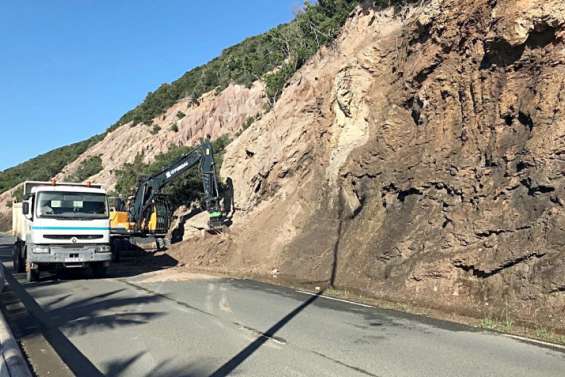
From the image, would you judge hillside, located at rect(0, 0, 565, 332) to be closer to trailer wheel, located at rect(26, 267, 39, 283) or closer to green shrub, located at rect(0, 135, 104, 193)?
trailer wheel, located at rect(26, 267, 39, 283)

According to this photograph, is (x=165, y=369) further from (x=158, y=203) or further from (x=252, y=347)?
(x=158, y=203)

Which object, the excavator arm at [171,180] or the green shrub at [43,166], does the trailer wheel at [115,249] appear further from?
the green shrub at [43,166]

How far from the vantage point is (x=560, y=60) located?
44.5 ft

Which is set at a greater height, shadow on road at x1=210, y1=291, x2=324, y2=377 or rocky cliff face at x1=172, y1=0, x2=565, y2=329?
rocky cliff face at x1=172, y1=0, x2=565, y2=329

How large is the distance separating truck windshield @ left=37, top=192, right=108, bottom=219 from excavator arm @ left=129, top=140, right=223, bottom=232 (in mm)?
7984

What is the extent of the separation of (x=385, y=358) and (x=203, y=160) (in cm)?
1888

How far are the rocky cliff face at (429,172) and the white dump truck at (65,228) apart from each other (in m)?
5.71

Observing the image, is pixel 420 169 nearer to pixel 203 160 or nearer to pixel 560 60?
pixel 560 60

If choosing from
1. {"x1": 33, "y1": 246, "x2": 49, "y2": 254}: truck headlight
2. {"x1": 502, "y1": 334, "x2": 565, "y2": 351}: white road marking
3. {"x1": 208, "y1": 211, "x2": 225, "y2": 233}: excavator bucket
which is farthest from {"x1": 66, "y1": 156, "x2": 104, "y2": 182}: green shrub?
{"x1": 502, "y1": 334, "x2": 565, "y2": 351}: white road marking

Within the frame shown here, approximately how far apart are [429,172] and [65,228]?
35.5ft

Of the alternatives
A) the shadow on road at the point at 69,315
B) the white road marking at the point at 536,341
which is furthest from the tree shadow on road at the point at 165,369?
the white road marking at the point at 536,341

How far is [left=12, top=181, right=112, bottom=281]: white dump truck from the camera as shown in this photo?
53.3 ft

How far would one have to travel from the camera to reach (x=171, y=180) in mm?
26953

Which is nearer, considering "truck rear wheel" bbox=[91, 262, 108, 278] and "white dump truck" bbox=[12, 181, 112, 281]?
"white dump truck" bbox=[12, 181, 112, 281]
